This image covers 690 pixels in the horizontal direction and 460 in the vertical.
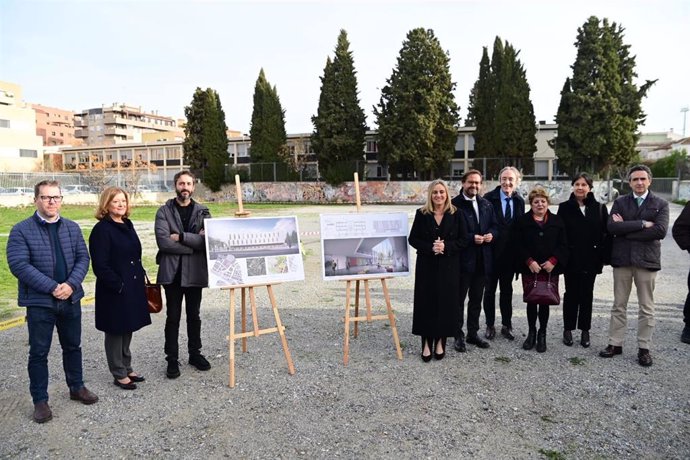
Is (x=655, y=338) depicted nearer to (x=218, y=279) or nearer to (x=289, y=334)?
(x=289, y=334)

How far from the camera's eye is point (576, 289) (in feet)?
18.0

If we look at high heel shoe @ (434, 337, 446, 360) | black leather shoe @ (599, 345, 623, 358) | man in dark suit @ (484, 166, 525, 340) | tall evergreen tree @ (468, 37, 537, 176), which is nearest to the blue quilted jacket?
high heel shoe @ (434, 337, 446, 360)

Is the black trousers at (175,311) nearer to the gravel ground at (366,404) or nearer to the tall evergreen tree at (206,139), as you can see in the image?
the gravel ground at (366,404)

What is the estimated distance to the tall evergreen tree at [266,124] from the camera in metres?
42.7

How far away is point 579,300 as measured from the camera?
18.1 ft

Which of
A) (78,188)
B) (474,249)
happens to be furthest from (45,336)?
(78,188)

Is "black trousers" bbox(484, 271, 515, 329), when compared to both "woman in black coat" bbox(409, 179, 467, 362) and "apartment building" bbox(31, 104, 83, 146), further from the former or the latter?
"apartment building" bbox(31, 104, 83, 146)

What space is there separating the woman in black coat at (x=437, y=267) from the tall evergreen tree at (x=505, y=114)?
32.8 m

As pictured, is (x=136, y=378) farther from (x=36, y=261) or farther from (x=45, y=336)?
(x=36, y=261)

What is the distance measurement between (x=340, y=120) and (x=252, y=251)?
3427cm

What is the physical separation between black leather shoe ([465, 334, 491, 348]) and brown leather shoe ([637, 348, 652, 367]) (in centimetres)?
150

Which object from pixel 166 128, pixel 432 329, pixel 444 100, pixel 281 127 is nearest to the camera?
pixel 432 329

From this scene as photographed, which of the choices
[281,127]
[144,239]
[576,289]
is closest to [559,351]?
[576,289]

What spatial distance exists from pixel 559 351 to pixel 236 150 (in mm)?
56326
